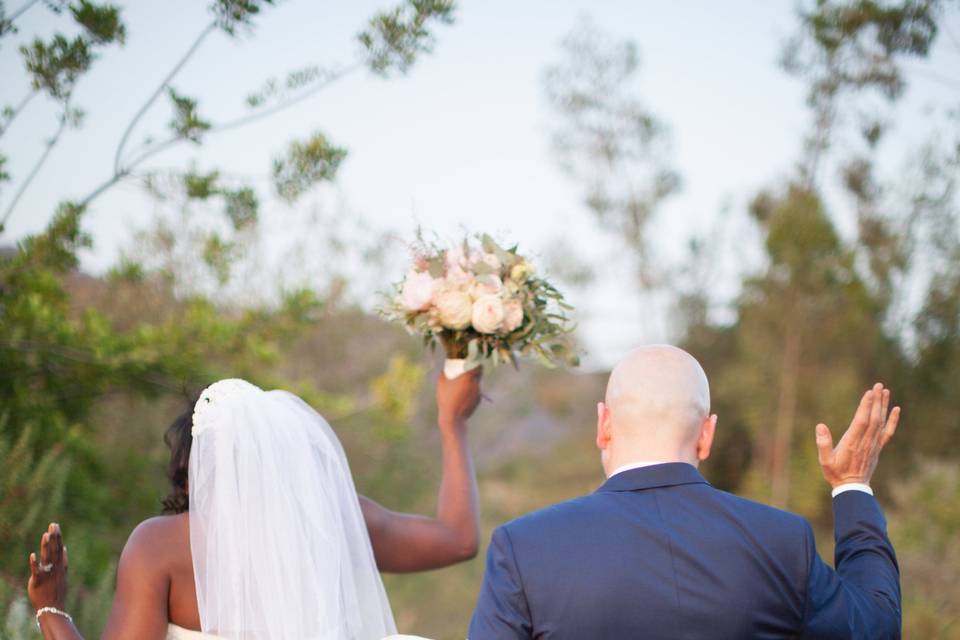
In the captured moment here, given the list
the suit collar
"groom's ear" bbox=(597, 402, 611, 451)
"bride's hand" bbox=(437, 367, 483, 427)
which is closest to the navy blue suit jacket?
the suit collar

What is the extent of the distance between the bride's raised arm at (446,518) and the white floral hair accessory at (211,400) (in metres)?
0.61

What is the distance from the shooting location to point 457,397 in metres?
3.68

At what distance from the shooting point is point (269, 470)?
10.1 feet

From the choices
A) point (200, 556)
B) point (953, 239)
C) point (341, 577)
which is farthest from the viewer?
point (953, 239)

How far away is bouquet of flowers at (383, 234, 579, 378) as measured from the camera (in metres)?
3.63

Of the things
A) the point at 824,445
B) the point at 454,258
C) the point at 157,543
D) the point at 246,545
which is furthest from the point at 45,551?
the point at 824,445

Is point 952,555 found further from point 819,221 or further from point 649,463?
point 649,463

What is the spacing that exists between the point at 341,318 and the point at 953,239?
8901 millimetres

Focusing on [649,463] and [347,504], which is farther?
[347,504]

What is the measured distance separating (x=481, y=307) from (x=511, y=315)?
5.6 inches

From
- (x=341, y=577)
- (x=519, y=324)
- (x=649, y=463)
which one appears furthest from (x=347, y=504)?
(x=649, y=463)

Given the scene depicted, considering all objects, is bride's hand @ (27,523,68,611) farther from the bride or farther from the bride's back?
the bride's back

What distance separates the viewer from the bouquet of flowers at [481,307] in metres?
3.63

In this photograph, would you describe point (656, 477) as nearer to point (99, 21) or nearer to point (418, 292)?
point (418, 292)
